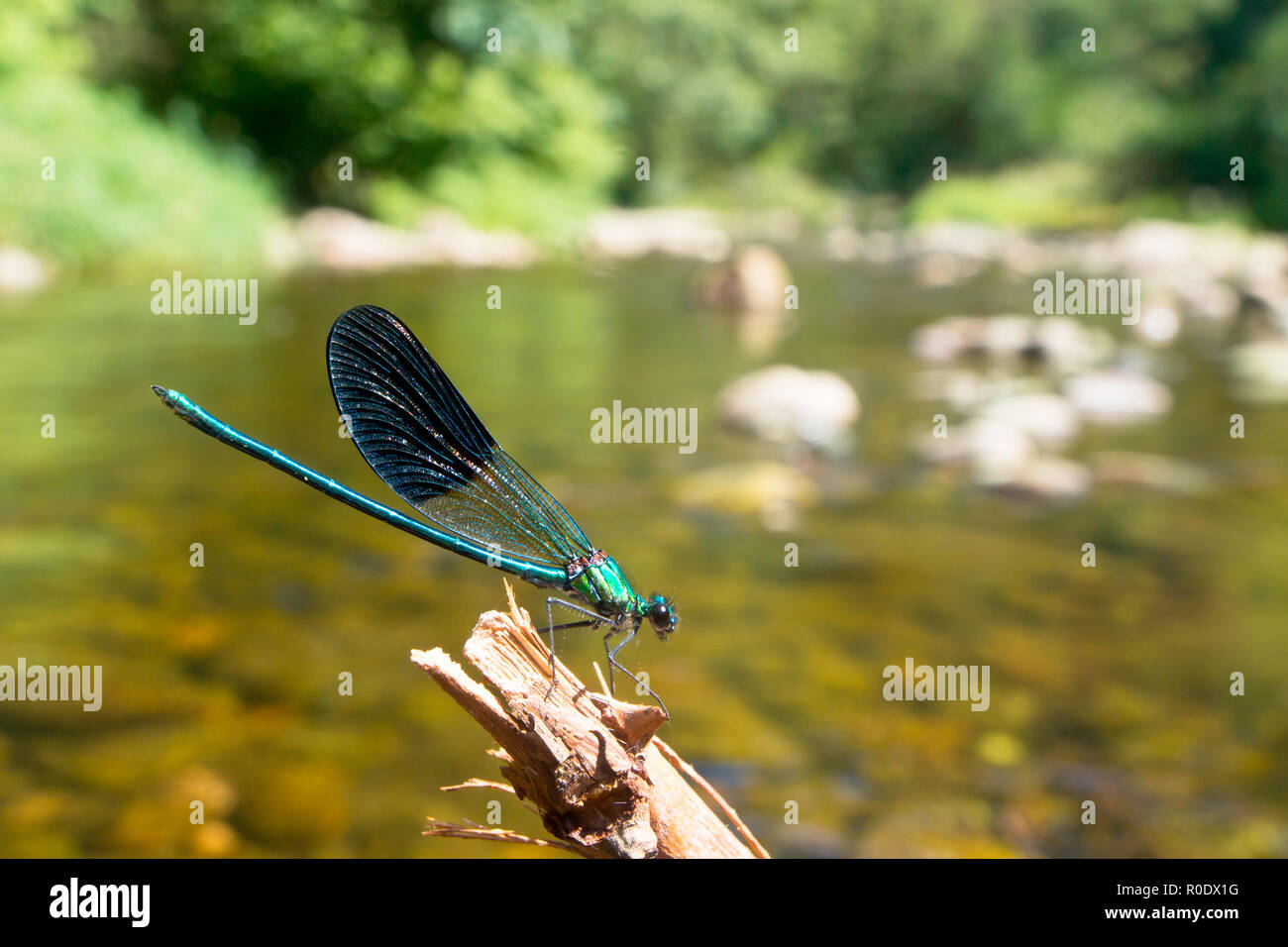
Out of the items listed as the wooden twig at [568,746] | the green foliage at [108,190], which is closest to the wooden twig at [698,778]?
the wooden twig at [568,746]

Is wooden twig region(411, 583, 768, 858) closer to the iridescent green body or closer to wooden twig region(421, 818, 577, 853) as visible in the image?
wooden twig region(421, 818, 577, 853)

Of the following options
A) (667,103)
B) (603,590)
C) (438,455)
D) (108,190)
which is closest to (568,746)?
(603,590)

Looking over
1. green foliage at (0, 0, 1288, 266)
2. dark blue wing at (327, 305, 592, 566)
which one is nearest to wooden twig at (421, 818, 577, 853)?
dark blue wing at (327, 305, 592, 566)

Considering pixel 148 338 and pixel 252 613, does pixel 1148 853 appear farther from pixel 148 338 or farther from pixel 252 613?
pixel 148 338

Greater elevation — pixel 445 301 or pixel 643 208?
pixel 643 208

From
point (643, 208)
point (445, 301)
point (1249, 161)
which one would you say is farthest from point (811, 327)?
point (1249, 161)
